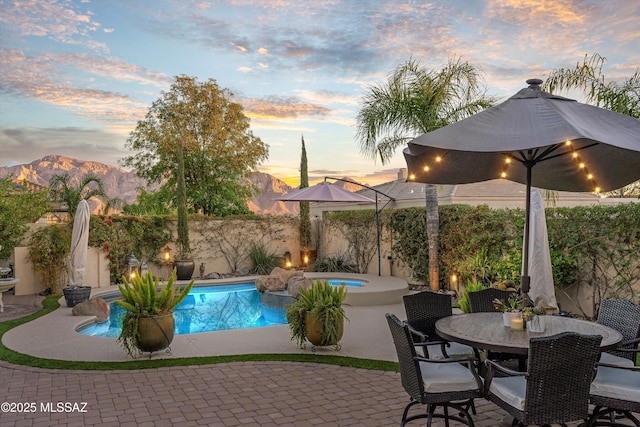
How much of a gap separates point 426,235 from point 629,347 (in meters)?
7.87

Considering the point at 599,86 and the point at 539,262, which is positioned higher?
the point at 599,86

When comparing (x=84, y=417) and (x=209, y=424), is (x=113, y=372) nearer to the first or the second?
(x=84, y=417)

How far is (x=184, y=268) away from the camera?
14.9m

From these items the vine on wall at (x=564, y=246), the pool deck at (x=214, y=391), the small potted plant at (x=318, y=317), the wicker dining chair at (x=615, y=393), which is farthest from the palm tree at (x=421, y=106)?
the wicker dining chair at (x=615, y=393)

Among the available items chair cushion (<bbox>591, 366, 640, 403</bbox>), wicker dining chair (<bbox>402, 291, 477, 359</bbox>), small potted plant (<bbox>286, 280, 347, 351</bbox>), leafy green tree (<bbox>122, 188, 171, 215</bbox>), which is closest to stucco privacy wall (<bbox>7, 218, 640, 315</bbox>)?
small potted plant (<bbox>286, 280, 347, 351</bbox>)

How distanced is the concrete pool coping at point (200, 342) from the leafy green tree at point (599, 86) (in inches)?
181

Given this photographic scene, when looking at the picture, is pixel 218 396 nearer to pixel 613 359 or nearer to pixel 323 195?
pixel 613 359

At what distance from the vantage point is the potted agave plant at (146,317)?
244 inches

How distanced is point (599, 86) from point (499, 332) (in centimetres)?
592

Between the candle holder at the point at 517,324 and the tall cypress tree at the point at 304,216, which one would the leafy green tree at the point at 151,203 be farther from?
the candle holder at the point at 517,324

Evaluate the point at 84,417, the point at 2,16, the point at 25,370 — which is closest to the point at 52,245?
the point at 2,16

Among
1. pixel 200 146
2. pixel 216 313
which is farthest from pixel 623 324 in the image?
pixel 200 146

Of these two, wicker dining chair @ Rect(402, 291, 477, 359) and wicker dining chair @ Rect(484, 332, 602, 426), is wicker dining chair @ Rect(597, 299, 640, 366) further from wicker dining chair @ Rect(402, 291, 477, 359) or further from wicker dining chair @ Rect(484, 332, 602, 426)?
wicker dining chair @ Rect(402, 291, 477, 359)

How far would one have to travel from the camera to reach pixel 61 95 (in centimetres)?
1423
